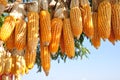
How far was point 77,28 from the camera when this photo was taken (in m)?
3.91

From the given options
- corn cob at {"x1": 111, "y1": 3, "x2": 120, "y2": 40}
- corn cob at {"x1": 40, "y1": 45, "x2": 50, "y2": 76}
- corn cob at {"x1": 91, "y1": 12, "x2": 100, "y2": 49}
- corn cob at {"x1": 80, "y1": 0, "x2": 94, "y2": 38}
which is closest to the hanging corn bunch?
corn cob at {"x1": 40, "y1": 45, "x2": 50, "y2": 76}

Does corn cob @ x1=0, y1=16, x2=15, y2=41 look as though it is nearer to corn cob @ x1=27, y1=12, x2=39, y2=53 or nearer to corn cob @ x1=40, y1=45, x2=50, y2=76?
corn cob @ x1=27, y1=12, x2=39, y2=53

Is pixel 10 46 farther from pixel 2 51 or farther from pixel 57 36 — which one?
pixel 2 51

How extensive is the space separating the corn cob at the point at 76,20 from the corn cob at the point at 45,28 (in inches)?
10.0

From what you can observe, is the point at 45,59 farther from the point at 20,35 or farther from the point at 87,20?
the point at 87,20

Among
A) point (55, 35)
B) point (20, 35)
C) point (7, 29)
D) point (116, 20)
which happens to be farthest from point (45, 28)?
point (116, 20)

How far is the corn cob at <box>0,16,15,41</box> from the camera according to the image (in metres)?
3.71

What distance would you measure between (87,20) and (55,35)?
397mm

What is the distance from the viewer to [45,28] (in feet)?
12.5

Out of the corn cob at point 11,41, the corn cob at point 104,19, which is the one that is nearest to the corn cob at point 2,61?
the corn cob at point 11,41

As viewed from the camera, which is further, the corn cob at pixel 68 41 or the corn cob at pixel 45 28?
the corn cob at pixel 68 41

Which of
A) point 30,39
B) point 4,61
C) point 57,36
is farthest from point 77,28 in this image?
point 4,61

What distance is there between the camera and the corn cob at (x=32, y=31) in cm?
371

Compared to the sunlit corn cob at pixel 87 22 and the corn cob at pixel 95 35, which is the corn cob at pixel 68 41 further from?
the corn cob at pixel 95 35
